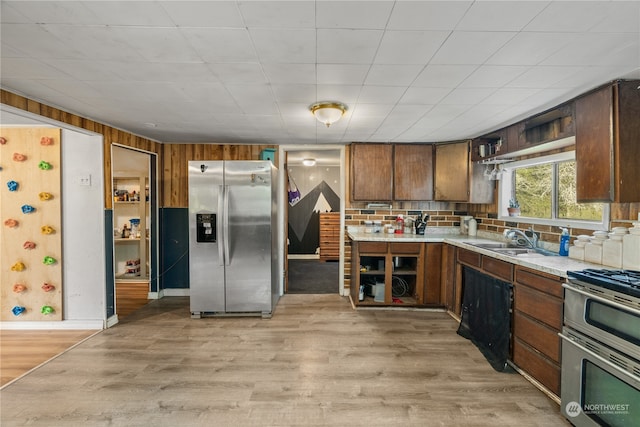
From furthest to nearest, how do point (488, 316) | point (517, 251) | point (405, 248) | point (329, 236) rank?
1. point (329, 236)
2. point (405, 248)
3. point (517, 251)
4. point (488, 316)

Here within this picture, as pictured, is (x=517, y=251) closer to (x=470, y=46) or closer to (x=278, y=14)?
(x=470, y=46)

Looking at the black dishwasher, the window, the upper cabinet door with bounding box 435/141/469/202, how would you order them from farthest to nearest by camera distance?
1. the upper cabinet door with bounding box 435/141/469/202
2. the window
3. the black dishwasher

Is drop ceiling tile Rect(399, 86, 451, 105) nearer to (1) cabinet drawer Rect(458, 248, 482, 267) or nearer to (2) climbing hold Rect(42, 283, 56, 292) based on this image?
(1) cabinet drawer Rect(458, 248, 482, 267)

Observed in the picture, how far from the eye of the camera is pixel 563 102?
2.24 metres

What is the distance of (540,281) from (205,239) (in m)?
3.23

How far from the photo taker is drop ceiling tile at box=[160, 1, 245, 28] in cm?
118

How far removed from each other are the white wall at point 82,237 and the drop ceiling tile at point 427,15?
3240 millimetres

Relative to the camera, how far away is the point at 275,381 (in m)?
2.08

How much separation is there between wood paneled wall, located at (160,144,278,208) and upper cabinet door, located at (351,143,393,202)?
170 centimetres

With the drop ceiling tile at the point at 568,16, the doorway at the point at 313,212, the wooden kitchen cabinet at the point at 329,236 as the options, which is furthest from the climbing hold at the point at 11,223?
the wooden kitchen cabinet at the point at 329,236

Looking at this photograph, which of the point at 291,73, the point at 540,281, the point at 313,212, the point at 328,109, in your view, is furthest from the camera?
the point at 313,212

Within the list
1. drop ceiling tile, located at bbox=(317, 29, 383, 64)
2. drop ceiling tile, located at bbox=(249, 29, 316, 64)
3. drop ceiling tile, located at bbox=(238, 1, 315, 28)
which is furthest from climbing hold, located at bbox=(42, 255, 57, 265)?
drop ceiling tile, located at bbox=(317, 29, 383, 64)

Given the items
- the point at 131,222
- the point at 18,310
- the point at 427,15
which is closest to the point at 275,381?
the point at 427,15

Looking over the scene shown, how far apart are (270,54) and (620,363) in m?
2.53
